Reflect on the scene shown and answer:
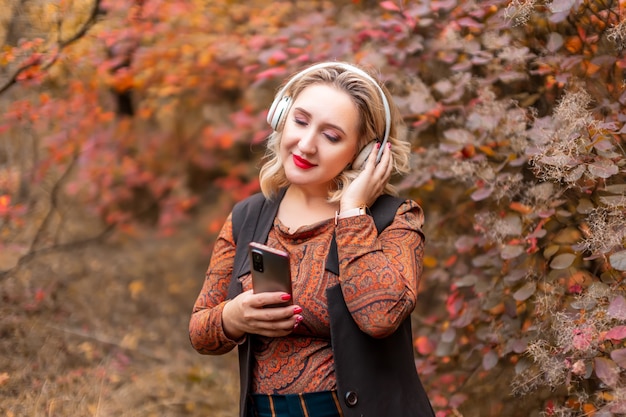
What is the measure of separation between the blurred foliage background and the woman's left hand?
1.80ft

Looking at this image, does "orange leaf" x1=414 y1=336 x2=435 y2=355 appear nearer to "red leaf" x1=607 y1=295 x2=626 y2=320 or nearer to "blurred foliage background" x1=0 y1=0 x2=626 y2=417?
"blurred foliage background" x1=0 y1=0 x2=626 y2=417

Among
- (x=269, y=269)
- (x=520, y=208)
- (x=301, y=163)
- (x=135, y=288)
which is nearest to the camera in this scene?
(x=269, y=269)

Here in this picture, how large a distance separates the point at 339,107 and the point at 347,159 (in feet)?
0.49

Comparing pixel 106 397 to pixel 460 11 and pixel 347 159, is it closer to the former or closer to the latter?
pixel 347 159

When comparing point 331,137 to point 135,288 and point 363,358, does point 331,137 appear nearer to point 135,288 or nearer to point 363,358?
point 363,358

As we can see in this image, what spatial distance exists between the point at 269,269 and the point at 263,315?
5.0 inches

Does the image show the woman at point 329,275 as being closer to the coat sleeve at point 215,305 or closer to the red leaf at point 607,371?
the coat sleeve at point 215,305

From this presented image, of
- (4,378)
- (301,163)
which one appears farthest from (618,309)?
(4,378)

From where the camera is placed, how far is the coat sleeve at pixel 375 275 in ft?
6.24

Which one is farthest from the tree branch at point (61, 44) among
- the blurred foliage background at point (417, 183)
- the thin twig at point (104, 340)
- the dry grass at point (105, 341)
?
the thin twig at point (104, 340)

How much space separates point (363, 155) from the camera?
85.2 inches

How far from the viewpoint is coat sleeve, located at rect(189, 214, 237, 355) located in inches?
82.1

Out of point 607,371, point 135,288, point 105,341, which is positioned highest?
point 607,371

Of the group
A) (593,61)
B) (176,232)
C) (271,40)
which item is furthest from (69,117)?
(593,61)
